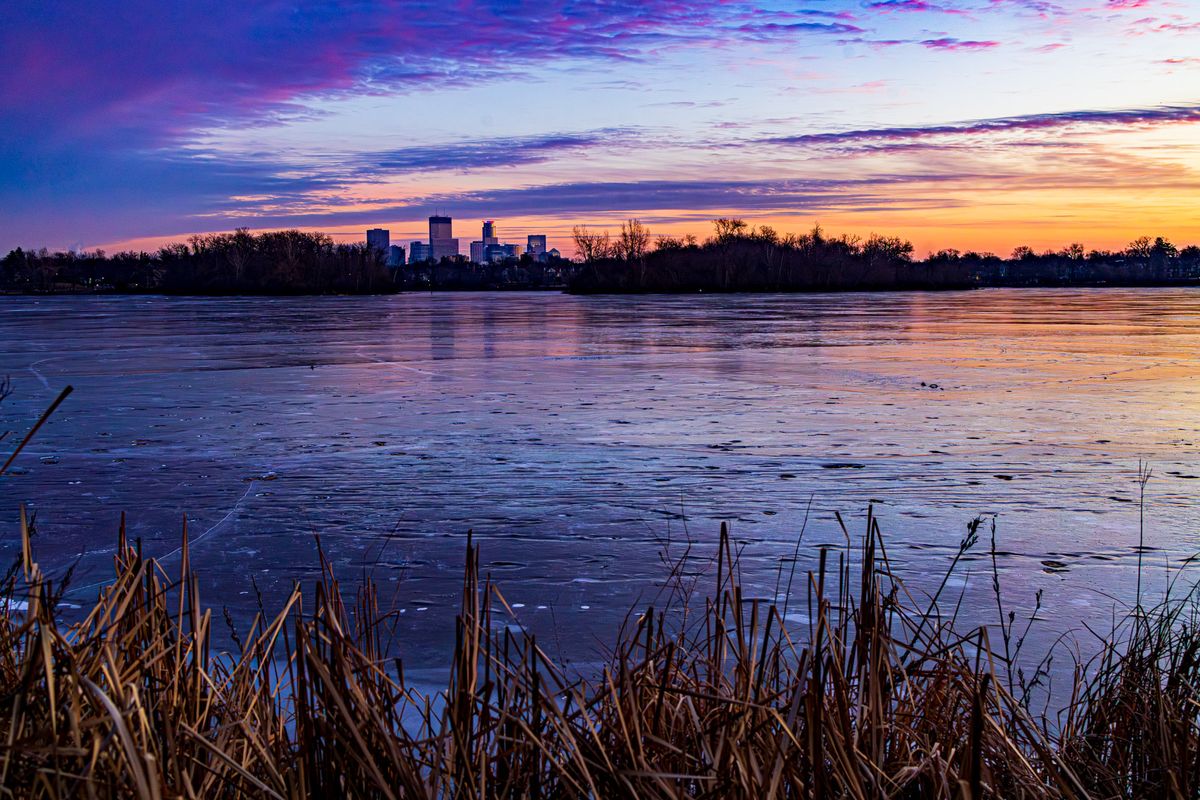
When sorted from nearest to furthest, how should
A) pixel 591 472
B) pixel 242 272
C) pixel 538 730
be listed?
pixel 538 730 < pixel 591 472 < pixel 242 272

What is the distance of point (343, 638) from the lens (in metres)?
2.43

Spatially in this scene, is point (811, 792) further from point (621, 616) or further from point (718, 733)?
point (621, 616)

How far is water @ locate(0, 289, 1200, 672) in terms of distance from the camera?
5785mm

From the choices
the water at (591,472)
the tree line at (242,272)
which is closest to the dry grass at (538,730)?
the water at (591,472)

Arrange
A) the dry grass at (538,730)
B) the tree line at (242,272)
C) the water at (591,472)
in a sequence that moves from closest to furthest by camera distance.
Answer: the dry grass at (538,730), the water at (591,472), the tree line at (242,272)

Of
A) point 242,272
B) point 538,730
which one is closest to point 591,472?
point 538,730

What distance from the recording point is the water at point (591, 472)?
5.79 meters

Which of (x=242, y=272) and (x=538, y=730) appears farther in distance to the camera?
(x=242, y=272)

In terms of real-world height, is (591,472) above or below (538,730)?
below

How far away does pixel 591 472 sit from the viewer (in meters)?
8.70

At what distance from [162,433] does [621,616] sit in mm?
7556

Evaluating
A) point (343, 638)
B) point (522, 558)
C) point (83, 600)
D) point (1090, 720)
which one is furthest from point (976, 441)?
point (343, 638)

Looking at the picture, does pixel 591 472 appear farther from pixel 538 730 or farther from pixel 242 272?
pixel 242 272

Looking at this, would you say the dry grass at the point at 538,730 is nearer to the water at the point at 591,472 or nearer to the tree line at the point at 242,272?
the water at the point at 591,472
